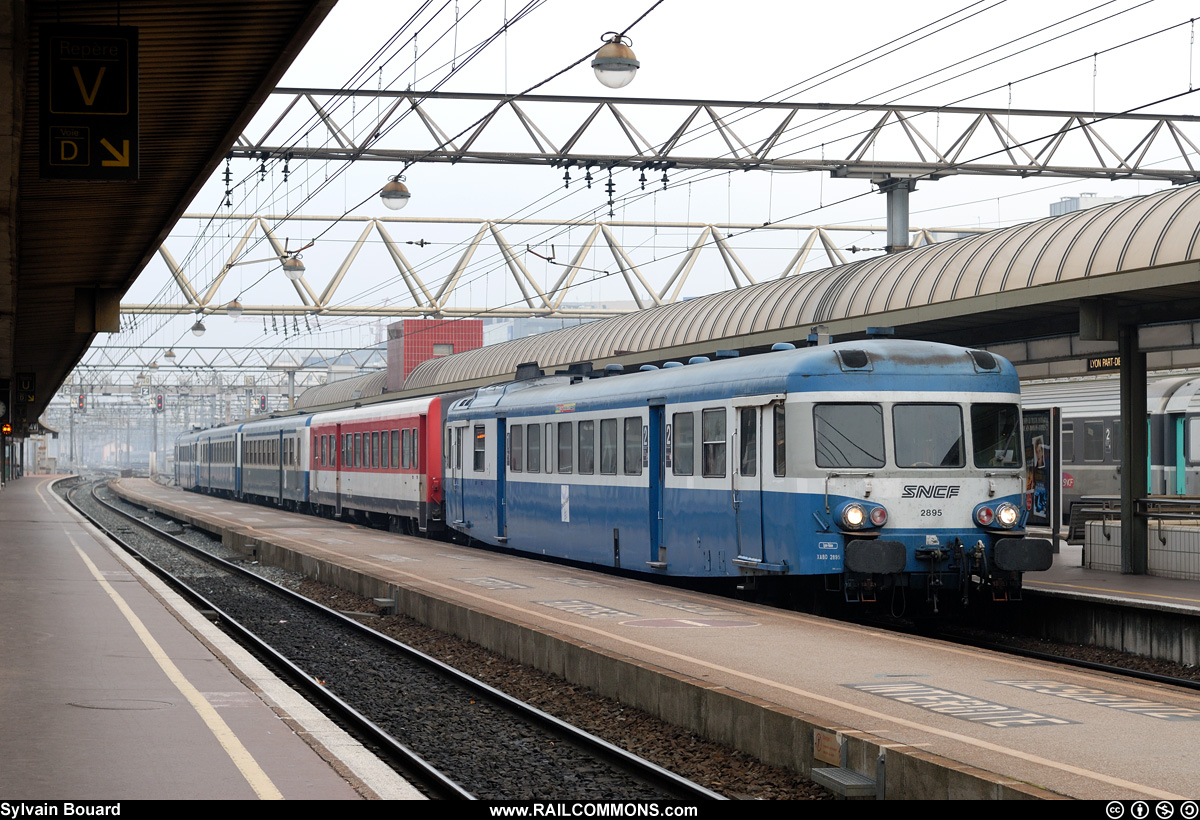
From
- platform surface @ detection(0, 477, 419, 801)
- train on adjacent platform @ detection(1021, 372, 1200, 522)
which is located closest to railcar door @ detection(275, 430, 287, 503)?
train on adjacent platform @ detection(1021, 372, 1200, 522)

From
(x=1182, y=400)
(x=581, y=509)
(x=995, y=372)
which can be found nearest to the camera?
(x=995, y=372)

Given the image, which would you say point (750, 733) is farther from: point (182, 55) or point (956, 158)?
point (956, 158)

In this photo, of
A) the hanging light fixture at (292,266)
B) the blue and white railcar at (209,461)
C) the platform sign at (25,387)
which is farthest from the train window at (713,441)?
the blue and white railcar at (209,461)

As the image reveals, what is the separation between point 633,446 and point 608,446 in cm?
81

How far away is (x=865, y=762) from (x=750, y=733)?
55.5 inches

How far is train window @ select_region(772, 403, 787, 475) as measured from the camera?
13922 mm

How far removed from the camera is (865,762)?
7656 millimetres

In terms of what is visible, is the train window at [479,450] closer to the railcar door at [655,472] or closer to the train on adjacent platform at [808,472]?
the train on adjacent platform at [808,472]

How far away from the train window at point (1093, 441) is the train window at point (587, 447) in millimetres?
13376

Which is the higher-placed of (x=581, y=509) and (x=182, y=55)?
(x=182, y=55)

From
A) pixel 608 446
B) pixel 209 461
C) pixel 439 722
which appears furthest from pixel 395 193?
pixel 209 461

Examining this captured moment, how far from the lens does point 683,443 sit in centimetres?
1623
